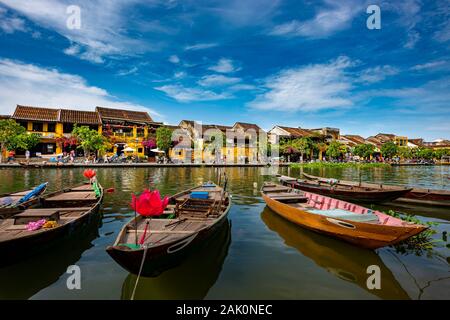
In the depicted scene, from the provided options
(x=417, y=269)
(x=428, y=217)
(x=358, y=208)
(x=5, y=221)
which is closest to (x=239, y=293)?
(x=417, y=269)

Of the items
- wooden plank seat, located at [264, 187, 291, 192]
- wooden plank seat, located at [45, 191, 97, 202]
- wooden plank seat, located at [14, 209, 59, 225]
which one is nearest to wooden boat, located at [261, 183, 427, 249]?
wooden plank seat, located at [264, 187, 291, 192]

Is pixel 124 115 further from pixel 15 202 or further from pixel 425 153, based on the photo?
pixel 425 153

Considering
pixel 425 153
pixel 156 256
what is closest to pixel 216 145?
pixel 156 256

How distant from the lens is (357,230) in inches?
254

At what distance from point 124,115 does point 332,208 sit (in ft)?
135

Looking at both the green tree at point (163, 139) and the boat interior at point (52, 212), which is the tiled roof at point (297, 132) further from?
the boat interior at point (52, 212)

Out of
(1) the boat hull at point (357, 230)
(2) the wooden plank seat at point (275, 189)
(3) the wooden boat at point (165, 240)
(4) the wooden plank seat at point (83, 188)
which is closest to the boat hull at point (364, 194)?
(2) the wooden plank seat at point (275, 189)

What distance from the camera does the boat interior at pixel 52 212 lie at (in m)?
5.91

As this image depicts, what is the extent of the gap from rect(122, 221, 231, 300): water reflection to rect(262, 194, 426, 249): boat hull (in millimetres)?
Result: 2884

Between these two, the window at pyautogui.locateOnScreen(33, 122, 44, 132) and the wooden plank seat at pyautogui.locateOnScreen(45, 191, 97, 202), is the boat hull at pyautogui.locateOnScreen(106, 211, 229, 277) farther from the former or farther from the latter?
the window at pyautogui.locateOnScreen(33, 122, 44, 132)

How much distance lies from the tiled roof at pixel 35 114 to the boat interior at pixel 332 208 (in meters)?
36.7

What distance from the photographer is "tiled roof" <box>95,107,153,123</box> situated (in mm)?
42406
